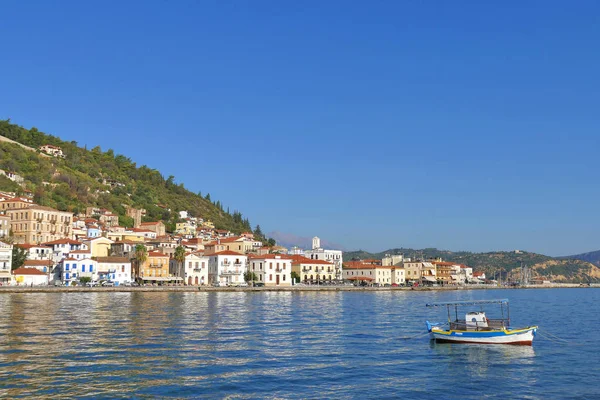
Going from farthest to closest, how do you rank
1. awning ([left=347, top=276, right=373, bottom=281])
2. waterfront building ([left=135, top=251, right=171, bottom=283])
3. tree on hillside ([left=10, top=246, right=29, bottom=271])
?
awning ([left=347, top=276, right=373, bottom=281])
waterfront building ([left=135, top=251, right=171, bottom=283])
tree on hillside ([left=10, top=246, right=29, bottom=271])

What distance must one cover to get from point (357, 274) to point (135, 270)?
56.4 metres

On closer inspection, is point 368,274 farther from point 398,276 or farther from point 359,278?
point 398,276

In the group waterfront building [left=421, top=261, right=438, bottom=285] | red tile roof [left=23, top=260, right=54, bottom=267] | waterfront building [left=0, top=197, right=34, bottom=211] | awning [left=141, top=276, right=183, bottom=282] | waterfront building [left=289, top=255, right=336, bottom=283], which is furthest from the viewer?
waterfront building [left=421, top=261, right=438, bottom=285]

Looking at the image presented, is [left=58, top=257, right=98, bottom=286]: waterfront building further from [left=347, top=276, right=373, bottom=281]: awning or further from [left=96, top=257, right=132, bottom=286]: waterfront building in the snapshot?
Result: [left=347, top=276, right=373, bottom=281]: awning

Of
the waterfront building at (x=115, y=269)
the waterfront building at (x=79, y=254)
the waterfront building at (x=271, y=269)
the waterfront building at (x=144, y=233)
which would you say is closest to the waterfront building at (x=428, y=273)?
the waterfront building at (x=271, y=269)

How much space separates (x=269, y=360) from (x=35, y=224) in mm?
85973

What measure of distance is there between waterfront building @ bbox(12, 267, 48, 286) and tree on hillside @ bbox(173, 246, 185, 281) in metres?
20.0

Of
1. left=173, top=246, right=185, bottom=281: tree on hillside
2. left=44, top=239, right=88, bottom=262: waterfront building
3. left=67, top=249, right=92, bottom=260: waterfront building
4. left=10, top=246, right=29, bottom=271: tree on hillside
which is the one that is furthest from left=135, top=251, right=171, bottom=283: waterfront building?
left=10, top=246, right=29, bottom=271: tree on hillside

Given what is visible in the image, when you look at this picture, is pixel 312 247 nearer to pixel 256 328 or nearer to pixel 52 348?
pixel 256 328

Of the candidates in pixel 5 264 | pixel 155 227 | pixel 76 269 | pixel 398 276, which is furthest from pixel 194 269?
pixel 398 276

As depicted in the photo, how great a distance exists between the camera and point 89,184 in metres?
152

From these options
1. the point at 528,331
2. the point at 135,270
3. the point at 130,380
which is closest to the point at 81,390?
the point at 130,380

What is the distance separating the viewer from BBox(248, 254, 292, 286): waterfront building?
10594cm

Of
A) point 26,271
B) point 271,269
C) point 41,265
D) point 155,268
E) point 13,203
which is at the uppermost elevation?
point 13,203
